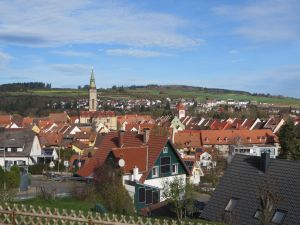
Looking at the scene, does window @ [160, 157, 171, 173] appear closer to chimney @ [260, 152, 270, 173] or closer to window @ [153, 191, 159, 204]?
window @ [153, 191, 159, 204]

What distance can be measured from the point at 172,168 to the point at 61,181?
9208 mm

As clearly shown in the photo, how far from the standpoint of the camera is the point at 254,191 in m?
20.9

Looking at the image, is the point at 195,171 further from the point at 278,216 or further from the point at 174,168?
the point at 278,216

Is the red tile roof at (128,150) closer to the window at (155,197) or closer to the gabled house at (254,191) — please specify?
the window at (155,197)

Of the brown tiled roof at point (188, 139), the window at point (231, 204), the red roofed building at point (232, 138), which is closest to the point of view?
the window at point (231, 204)

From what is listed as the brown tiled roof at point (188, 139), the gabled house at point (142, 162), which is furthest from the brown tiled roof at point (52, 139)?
the gabled house at point (142, 162)

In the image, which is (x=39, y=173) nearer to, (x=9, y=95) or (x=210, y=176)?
(x=210, y=176)

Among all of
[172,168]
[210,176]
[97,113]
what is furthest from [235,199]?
[97,113]

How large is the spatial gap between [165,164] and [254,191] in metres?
11.1

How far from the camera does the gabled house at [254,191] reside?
63.4 ft

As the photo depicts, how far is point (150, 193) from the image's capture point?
2802 centimetres

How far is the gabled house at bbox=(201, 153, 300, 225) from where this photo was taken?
19.3 m

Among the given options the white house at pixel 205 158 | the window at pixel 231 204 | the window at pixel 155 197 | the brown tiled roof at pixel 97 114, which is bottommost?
the white house at pixel 205 158

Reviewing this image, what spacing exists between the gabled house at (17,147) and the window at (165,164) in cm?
2197
